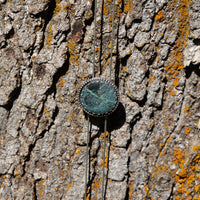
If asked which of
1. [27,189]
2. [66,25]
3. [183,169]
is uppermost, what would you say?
[66,25]

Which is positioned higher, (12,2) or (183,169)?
(12,2)

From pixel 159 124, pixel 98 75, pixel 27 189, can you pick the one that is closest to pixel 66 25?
pixel 98 75

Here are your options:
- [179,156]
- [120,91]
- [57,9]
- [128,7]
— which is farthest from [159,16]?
[179,156]

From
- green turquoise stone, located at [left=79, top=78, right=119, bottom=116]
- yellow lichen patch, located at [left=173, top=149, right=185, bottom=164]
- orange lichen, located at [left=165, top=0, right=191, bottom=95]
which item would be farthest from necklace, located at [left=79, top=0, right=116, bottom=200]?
yellow lichen patch, located at [left=173, top=149, right=185, bottom=164]

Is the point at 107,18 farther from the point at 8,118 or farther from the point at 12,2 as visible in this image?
the point at 8,118

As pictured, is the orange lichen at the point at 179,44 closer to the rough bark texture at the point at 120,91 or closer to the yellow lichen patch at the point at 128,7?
the rough bark texture at the point at 120,91

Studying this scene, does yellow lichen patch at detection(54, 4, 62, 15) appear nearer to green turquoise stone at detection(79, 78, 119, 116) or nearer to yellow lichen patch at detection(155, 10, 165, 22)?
green turquoise stone at detection(79, 78, 119, 116)

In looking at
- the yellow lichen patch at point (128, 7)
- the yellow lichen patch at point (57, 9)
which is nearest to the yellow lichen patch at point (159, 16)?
the yellow lichen patch at point (128, 7)
